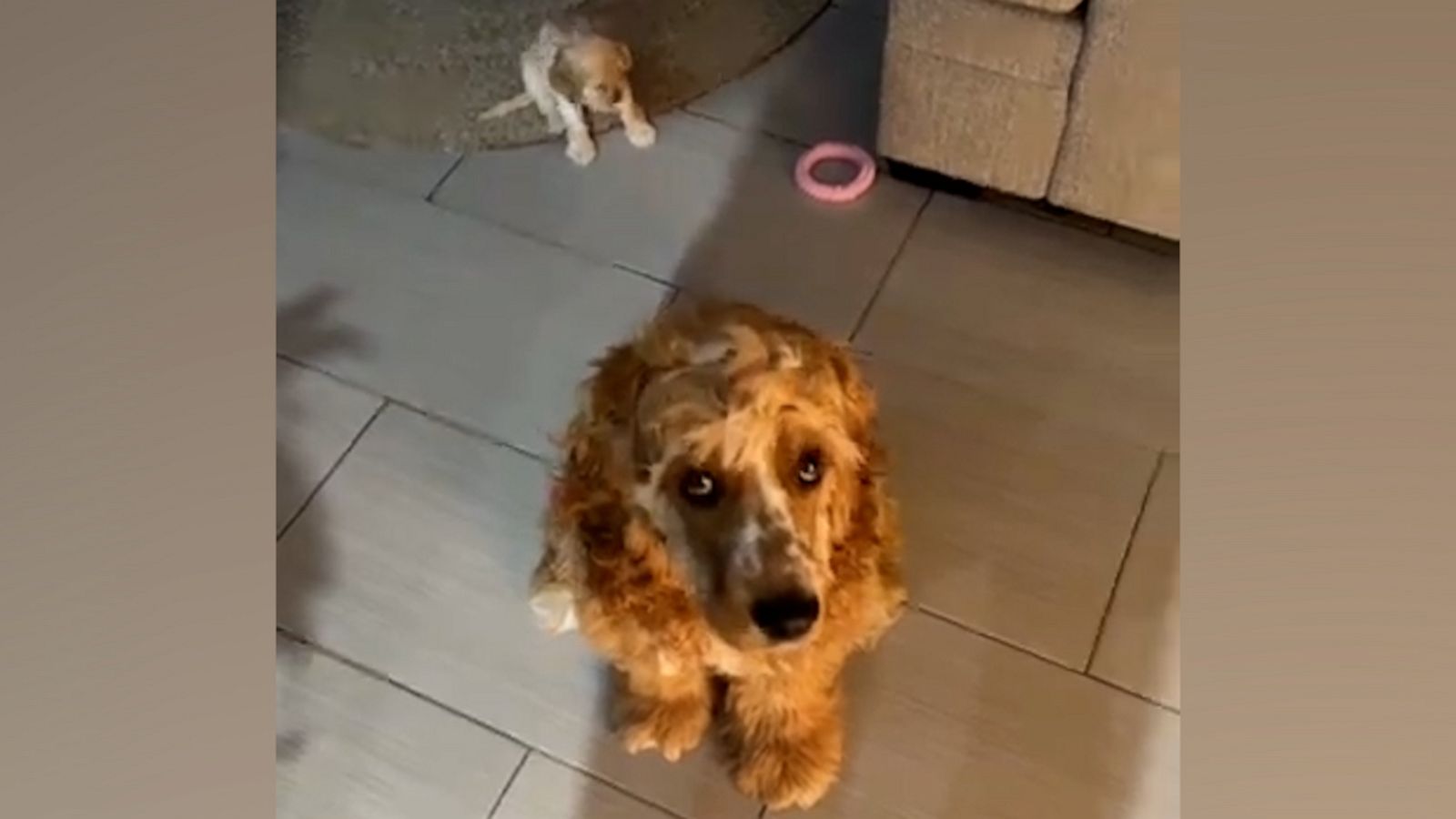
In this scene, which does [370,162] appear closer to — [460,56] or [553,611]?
[460,56]

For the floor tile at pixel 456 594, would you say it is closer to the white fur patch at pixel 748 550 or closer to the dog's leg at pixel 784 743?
the dog's leg at pixel 784 743

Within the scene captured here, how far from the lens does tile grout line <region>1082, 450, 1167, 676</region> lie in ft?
5.57

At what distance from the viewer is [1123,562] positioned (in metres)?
1.76

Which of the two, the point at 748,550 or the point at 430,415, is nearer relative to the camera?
the point at 748,550

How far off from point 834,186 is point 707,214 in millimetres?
173

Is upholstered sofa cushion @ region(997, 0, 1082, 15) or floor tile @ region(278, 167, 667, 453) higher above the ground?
upholstered sofa cushion @ region(997, 0, 1082, 15)

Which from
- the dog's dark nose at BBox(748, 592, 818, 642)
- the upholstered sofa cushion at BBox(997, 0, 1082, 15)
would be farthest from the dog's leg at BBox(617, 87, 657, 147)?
the dog's dark nose at BBox(748, 592, 818, 642)

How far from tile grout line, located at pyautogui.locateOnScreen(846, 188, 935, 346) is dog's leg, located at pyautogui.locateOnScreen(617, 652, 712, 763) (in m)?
0.52

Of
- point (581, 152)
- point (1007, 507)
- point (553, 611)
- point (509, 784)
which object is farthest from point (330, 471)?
point (1007, 507)

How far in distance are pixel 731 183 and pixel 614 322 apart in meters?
0.28

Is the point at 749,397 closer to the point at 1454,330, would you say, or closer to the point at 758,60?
the point at 1454,330

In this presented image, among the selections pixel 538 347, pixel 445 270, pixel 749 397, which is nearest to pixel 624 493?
pixel 749 397

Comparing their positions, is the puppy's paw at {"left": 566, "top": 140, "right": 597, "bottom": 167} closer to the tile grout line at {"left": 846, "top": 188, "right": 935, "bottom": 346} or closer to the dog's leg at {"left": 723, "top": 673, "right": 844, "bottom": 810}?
the tile grout line at {"left": 846, "top": 188, "right": 935, "bottom": 346}

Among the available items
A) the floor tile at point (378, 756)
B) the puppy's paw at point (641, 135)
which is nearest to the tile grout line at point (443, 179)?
the puppy's paw at point (641, 135)
